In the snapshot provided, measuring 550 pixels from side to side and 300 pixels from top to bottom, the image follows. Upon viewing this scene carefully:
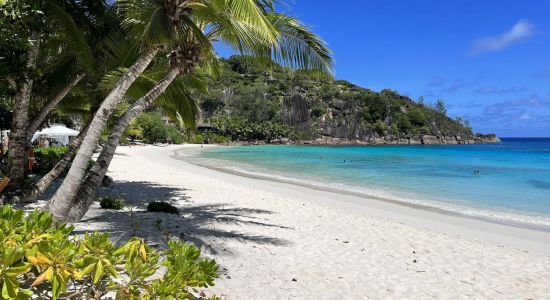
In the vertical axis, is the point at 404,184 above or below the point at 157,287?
below

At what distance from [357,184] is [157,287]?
1822 centimetres

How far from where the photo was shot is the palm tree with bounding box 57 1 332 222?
19.9 ft

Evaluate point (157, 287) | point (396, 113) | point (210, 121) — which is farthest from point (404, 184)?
point (396, 113)

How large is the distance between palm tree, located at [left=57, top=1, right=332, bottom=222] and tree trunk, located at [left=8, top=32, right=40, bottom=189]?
10.2 feet

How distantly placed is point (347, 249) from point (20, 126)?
7228 millimetres

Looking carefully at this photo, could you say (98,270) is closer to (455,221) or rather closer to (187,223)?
(187,223)

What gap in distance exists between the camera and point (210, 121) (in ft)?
338

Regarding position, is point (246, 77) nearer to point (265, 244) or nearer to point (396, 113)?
point (396, 113)

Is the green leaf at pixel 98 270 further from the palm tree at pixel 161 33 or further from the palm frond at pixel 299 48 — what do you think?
the palm frond at pixel 299 48

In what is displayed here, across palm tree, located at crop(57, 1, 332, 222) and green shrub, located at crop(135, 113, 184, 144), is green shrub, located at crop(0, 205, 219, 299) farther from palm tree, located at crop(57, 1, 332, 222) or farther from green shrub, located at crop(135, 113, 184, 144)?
green shrub, located at crop(135, 113, 184, 144)

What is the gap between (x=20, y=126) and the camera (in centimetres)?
826

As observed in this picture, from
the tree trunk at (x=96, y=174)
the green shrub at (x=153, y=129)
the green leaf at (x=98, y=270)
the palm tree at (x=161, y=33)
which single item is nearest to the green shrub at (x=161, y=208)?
the tree trunk at (x=96, y=174)

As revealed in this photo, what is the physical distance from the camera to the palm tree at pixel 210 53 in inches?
239

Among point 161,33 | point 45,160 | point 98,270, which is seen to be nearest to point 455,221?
point 161,33
